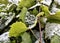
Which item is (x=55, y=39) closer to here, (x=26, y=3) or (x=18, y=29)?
(x=18, y=29)

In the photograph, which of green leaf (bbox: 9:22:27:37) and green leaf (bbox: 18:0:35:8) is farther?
green leaf (bbox: 18:0:35:8)

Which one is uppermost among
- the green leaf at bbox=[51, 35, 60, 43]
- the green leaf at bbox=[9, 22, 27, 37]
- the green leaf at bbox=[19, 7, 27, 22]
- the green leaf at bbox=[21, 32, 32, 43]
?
the green leaf at bbox=[19, 7, 27, 22]

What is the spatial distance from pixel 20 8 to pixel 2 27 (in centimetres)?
14

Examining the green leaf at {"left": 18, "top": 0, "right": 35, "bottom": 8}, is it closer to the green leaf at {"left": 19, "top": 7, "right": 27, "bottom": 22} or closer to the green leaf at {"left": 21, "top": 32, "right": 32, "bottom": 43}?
the green leaf at {"left": 19, "top": 7, "right": 27, "bottom": 22}

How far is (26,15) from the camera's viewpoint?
828 mm

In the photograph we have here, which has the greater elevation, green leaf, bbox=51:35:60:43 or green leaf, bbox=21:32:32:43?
green leaf, bbox=21:32:32:43

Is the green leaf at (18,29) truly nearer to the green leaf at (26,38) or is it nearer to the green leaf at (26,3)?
the green leaf at (26,38)

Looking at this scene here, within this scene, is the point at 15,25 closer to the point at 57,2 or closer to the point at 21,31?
the point at 21,31

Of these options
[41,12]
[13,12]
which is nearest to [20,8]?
[13,12]

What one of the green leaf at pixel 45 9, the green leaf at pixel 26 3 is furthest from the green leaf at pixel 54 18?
the green leaf at pixel 26 3

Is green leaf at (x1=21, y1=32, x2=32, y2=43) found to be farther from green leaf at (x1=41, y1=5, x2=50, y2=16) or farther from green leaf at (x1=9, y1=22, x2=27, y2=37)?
green leaf at (x1=41, y1=5, x2=50, y2=16)

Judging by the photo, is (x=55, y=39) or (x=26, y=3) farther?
(x=26, y=3)

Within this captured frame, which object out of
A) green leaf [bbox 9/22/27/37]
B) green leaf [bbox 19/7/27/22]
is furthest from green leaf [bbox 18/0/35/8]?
green leaf [bbox 9/22/27/37]

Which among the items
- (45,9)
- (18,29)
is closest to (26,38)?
(18,29)
